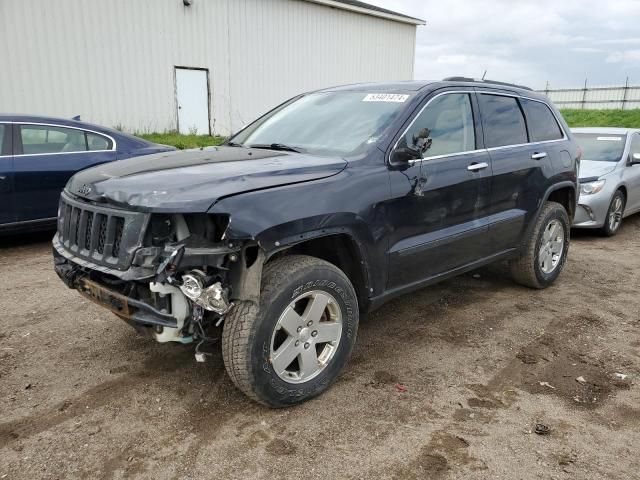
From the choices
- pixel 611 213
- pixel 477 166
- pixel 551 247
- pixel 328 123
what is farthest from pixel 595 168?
pixel 328 123

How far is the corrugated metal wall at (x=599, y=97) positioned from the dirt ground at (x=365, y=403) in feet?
91.7

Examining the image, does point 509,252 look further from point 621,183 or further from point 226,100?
point 226,100

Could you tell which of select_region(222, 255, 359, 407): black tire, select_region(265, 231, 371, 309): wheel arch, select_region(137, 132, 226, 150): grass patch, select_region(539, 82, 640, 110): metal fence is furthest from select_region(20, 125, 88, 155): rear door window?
select_region(539, 82, 640, 110): metal fence

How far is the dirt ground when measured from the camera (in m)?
2.57

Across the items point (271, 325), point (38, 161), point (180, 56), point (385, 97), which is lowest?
point (271, 325)

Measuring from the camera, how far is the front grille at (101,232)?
267cm

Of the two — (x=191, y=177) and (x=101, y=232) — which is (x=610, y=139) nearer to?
(x=191, y=177)

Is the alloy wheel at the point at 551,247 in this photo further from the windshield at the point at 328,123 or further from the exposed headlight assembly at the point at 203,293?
the exposed headlight assembly at the point at 203,293

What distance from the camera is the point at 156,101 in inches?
577

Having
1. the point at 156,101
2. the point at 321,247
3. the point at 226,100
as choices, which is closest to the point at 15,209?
the point at 321,247

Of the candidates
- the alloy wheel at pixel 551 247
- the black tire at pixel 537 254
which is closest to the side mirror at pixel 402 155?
the black tire at pixel 537 254

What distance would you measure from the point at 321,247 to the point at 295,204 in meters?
0.52

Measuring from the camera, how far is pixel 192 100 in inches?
614

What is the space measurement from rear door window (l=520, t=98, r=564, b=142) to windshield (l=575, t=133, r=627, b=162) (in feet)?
11.3
